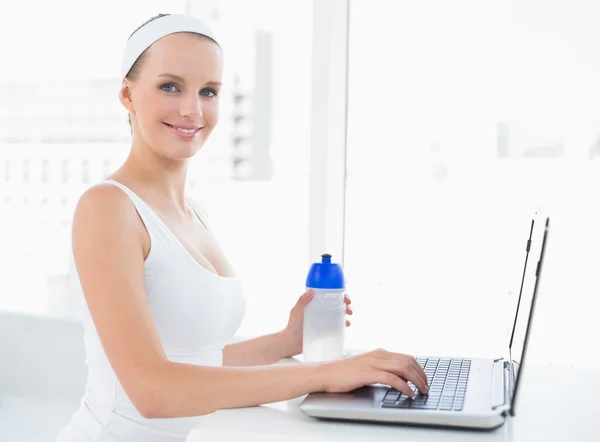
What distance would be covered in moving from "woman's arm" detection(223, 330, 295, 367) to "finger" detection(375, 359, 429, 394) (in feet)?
1.54

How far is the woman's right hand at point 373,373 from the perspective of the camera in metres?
0.97

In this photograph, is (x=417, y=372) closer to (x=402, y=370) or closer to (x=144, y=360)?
(x=402, y=370)

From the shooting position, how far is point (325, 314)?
4.31 ft

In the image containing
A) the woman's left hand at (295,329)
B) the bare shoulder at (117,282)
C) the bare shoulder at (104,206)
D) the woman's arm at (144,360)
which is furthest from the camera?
the woman's left hand at (295,329)

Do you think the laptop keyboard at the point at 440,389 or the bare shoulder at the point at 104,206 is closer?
the laptop keyboard at the point at 440,389

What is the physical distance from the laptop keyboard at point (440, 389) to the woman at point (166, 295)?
2 centimetres

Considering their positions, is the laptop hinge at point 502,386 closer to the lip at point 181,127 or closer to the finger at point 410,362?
the finger at point 410,362

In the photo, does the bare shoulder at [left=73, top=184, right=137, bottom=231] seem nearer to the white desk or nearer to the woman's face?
the woman's face

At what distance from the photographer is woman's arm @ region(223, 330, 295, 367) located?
1.45 m

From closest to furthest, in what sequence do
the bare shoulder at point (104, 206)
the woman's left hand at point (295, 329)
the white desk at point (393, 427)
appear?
the white desk at point (393, 427)
the bare shoulder at point (104, 206)
the woman's left hand at point (295, 329)

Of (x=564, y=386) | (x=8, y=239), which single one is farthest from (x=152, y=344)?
(x=8, y=239)

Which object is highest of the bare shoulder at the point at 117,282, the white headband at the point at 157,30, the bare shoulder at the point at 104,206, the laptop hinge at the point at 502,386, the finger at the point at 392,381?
the white headband at the point at 157,30

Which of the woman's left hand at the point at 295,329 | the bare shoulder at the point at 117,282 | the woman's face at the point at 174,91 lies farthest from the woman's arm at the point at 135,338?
the woman's left hand at the point at 295,329

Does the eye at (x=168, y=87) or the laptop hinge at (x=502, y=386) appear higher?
the eye at (x=168, y=87)
